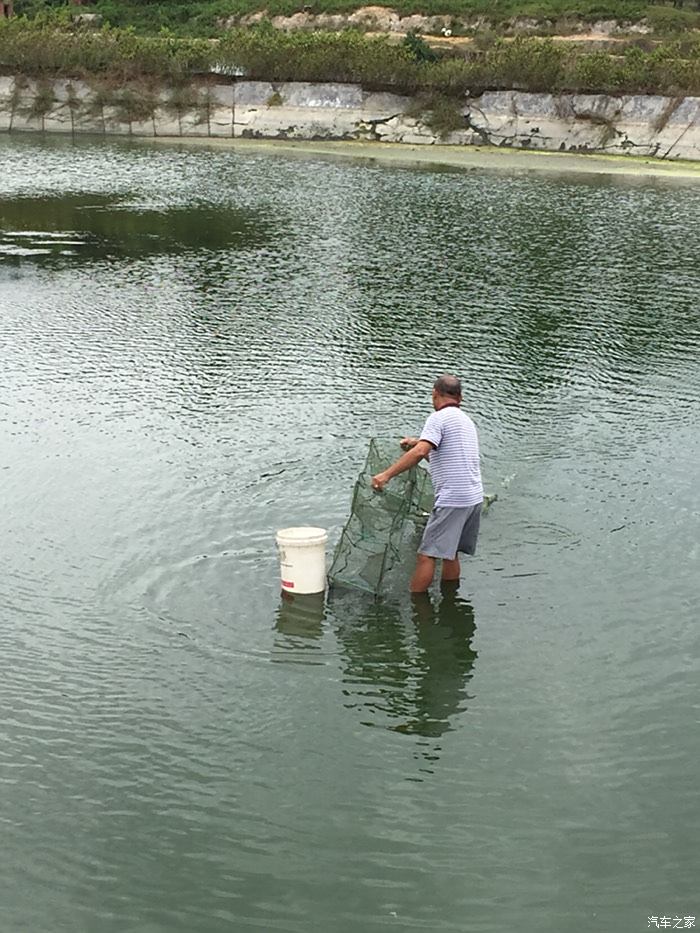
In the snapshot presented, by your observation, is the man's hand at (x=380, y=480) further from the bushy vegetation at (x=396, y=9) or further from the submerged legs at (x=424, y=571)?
the bushy vegetation at (x=396, y=9)

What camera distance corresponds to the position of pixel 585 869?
21.4 ft

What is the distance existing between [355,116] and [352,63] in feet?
8.65

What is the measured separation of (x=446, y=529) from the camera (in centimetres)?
941

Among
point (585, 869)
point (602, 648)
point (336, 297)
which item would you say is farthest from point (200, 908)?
point (336, 297)

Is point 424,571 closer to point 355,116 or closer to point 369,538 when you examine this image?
point 369,538

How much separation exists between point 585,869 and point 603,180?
38948 millimetres

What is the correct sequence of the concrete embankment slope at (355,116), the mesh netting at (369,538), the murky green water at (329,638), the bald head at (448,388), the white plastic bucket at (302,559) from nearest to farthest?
the murky green water at (329,638) → the white plastic bucket at (302,559) → the bald head at (448,388) → the mesh netting at (369,538) → the concrete embankment slope at (355,116)

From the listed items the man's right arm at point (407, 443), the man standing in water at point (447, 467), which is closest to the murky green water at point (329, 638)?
the man standing in water at point (447, 467)

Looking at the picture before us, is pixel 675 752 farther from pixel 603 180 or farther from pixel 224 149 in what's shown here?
pixel 224 149

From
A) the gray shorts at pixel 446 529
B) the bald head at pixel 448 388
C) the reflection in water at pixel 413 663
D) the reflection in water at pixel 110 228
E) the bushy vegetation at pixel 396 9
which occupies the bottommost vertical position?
the reflection in water at pixel 110 228

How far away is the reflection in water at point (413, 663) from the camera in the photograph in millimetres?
8141

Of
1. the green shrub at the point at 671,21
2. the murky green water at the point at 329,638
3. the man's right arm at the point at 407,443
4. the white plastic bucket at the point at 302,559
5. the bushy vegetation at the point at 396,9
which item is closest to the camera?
the murky green water at the point at 329,638

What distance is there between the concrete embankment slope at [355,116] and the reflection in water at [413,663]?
145 feet

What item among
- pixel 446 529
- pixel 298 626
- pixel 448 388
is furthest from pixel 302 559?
pixel 448 388
